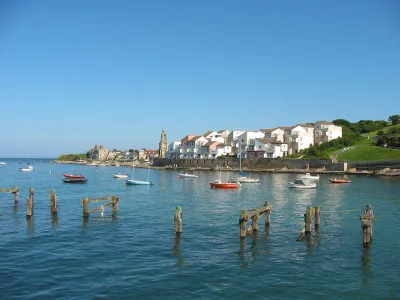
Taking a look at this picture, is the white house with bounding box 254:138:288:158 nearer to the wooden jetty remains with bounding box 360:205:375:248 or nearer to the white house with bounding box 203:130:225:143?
the white house with bounding box 203:130:225:143

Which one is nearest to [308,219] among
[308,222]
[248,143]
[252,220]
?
[308,222]

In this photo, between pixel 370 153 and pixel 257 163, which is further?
pixel 257 163

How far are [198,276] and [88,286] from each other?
561 centimetres

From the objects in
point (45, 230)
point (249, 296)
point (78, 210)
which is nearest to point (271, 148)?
point (78, 210)

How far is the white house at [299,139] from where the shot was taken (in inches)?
5650

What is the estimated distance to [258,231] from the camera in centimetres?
3036

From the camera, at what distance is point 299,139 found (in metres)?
144

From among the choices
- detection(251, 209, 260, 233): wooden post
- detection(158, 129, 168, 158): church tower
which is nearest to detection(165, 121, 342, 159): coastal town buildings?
detection(158, 129, 168, 158): church tower

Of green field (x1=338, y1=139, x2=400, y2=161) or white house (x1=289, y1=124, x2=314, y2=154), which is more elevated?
white house (x1=289, y1=124, x2=314, y2=154)

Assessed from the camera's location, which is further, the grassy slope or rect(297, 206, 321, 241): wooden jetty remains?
the grassy slope

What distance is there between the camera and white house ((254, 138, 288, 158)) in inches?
5497

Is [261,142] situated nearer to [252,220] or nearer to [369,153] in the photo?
[369,153]

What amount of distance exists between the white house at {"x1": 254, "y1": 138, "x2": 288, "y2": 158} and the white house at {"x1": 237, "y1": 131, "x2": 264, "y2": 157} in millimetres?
2906

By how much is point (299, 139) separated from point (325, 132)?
458 inches
